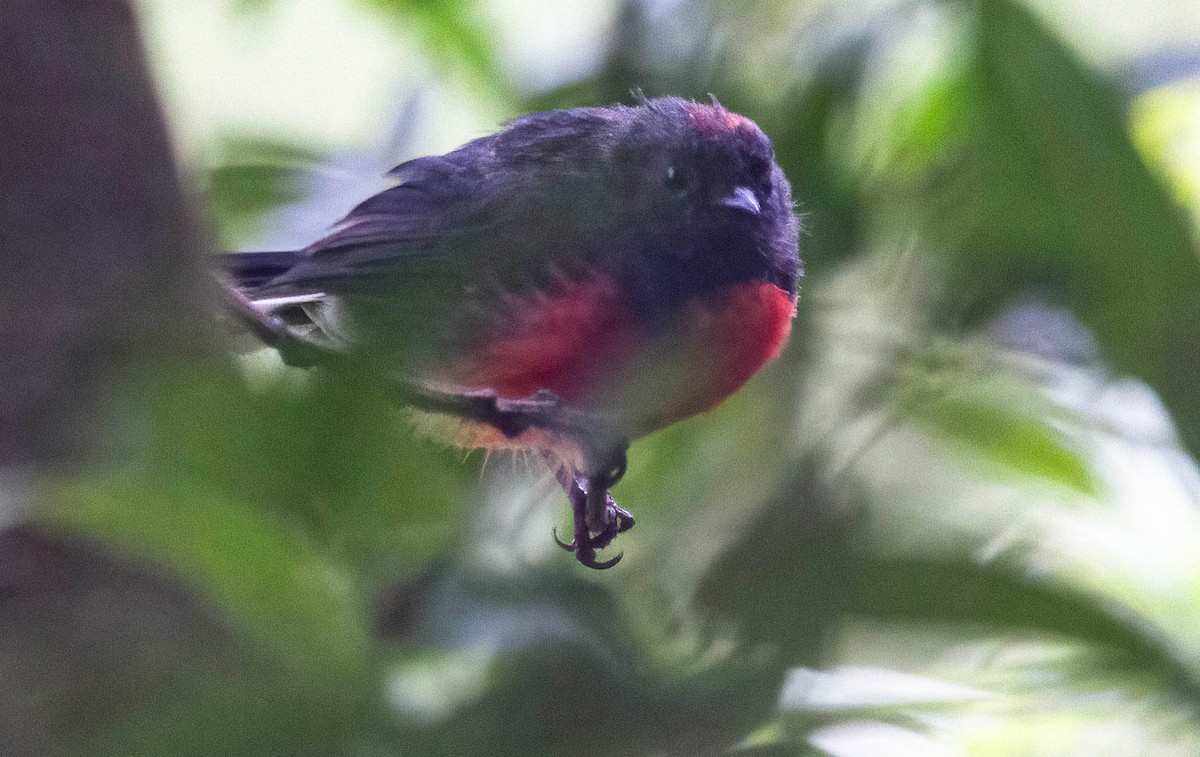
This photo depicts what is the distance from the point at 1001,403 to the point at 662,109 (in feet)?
2.33

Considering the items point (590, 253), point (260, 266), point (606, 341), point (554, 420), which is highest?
point (260, 266)

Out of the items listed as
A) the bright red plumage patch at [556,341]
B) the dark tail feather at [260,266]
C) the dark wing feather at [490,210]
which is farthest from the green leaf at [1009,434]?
the dark tail feather at [260,266]

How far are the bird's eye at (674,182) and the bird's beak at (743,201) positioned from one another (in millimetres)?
64

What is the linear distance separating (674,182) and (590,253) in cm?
33

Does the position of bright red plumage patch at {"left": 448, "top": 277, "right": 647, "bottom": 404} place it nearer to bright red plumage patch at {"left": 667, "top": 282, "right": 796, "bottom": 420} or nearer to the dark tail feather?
bright red plumage patch at {"left": 667, "top": 282, "right": 796, "bottom": 420}

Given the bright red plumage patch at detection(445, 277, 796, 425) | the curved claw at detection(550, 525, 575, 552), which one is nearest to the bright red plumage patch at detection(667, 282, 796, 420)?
the bright red plumage patch at detection(445, 277, 796, 425)

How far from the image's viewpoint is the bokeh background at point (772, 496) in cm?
69

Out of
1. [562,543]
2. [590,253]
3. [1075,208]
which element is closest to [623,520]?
[562,543]

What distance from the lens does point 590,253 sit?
163cm

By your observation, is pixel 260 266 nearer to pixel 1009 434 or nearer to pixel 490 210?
pixel 490 210

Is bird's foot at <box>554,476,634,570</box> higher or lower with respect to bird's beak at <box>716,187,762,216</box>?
lower

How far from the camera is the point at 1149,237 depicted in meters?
1.08

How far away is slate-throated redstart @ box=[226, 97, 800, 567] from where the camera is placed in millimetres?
1541

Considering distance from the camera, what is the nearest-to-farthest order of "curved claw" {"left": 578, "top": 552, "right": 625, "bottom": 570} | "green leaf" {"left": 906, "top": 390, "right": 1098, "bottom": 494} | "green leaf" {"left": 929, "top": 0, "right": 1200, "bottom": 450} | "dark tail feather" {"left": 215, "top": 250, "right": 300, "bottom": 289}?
"green leaf" {"left": 929, "top": 0, "right": 1200, "bottom": 450}, "green leaf" {"left": 906, "top": 390, "right": 1098, "bottom": 494}, "curved claw" {"left": 578, "top": 552, "right": 625, "bottom": 570}, "dark tail feather" {"left": 215, "top": 250, "right": 300, "bottom": 289}
